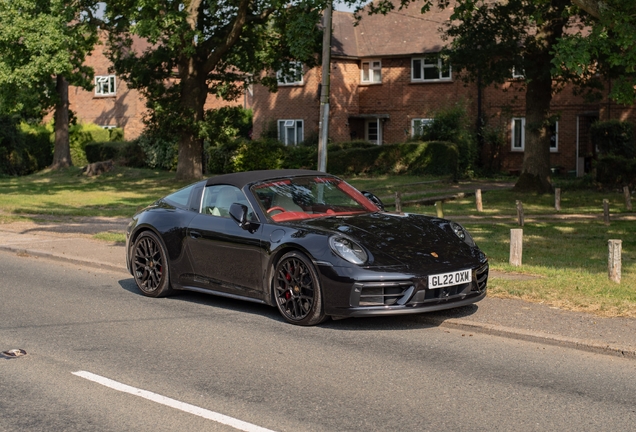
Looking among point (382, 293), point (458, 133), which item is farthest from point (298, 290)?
point (458, 133)

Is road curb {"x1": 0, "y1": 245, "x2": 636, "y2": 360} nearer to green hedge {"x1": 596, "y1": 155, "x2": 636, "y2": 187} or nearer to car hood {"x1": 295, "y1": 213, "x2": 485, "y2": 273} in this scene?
car hood {"x1": 295, "y1": 213, "x2": 485, "y2": 273}

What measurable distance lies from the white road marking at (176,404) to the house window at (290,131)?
132 ft

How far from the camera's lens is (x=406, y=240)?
8656 mm

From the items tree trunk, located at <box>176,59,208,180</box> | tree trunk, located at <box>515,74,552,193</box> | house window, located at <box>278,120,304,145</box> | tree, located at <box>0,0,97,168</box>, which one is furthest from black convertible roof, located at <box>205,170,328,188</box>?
house window, located at <box>278,120,304,145</box>

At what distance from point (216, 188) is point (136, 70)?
24902 mm

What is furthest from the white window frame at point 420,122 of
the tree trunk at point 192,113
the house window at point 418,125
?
the tree trunk at point 192,113

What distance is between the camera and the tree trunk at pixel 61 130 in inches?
1797

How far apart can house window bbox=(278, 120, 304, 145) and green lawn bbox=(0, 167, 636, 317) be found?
740cm

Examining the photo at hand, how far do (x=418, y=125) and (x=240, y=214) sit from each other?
33.7 metres

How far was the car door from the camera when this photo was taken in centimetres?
914

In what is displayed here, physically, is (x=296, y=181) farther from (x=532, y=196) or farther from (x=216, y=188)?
(x=532, y=196)

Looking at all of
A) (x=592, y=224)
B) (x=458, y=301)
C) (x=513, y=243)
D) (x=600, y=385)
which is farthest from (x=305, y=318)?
(x=592, y=224)

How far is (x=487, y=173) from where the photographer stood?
40156 mm

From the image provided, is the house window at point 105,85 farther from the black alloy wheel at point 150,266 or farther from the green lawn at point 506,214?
the black alloy wheel at point 150,266
